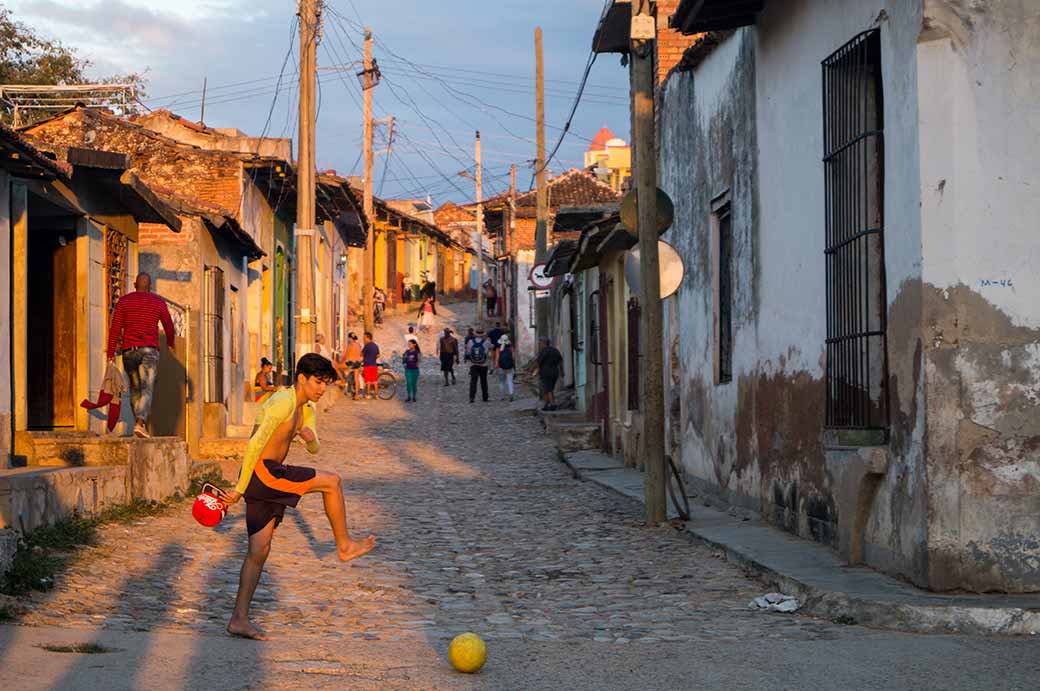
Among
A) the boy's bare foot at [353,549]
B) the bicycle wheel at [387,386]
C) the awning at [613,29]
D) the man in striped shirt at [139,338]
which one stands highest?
the awning at [613,29]

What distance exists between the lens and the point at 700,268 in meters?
14.7

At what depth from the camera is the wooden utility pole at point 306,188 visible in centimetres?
2181

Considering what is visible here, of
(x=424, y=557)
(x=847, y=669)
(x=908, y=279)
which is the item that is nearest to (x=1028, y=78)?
(x=908, y=279)

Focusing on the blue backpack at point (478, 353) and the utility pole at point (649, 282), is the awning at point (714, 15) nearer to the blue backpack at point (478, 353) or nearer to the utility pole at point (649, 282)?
the utility pole at point (649, 282)

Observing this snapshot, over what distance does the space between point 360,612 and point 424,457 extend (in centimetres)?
Result: 1271

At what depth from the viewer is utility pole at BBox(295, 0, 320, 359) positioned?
2181 centimetres

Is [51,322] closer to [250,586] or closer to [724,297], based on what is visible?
[724,297]

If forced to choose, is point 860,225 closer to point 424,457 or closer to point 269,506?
point 269,506

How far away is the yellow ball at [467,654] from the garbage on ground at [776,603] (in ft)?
7.74

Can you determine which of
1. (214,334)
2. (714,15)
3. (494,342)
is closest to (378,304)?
(494,342)

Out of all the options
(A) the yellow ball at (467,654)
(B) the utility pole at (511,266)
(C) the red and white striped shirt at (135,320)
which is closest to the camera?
(A) the yellow ball at (467,654)

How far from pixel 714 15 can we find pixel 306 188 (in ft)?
39.7

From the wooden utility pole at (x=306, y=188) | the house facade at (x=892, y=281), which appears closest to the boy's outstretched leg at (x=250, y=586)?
the house facade at (x=892, y=281)

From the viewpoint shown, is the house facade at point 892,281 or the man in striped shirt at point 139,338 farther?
the man in striped shirt at point 139,338
